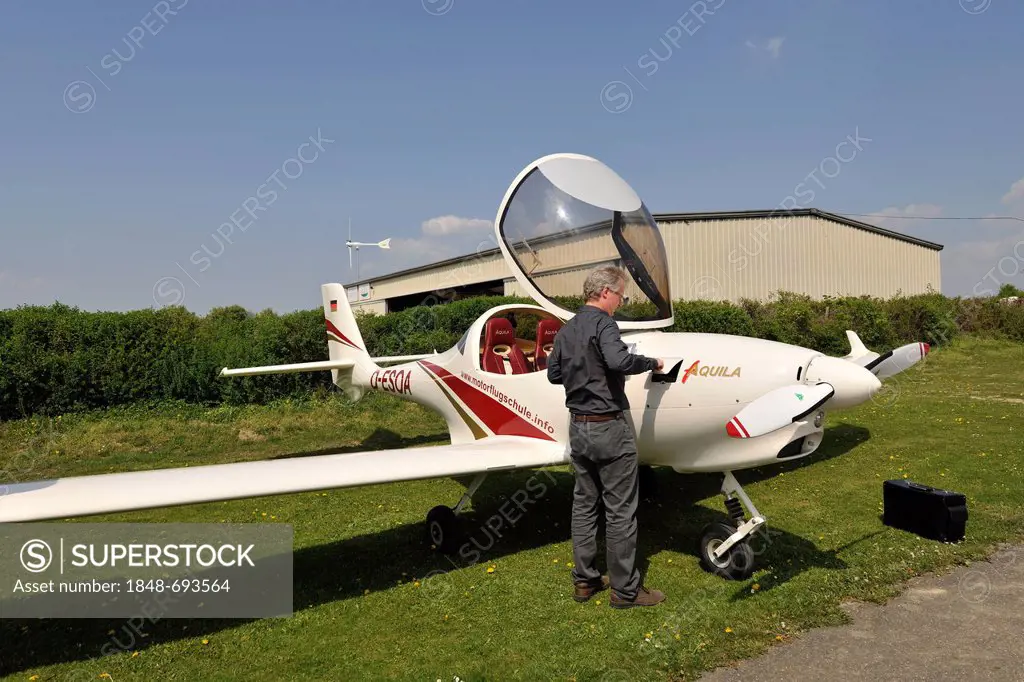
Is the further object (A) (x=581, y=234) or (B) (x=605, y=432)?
(A) (x=581, y=234)

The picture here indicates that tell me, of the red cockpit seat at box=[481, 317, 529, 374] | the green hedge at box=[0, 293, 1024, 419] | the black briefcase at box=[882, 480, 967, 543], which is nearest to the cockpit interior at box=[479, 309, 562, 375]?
the red cockpit seat at box=[481, 317, 529, 374]

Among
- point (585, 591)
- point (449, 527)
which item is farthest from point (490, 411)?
point (585, 591)

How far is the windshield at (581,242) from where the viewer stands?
5.51 metres

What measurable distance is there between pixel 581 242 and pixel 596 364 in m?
1.58

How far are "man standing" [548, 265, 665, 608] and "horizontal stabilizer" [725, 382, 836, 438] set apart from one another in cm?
69

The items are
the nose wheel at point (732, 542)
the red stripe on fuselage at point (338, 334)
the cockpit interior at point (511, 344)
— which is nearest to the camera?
the nose wheel at point (732, 542)

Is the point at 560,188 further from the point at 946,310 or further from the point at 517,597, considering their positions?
the point at 946,310

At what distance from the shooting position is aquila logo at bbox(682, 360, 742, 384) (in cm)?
455

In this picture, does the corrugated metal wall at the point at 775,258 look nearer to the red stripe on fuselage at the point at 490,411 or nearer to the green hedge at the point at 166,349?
the green hedge at the point at 166,349

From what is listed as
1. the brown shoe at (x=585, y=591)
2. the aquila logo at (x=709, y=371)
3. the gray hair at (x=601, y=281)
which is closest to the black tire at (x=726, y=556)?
the brown shoe at (x=585, y=591)

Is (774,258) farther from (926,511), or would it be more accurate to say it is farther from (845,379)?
(845,379)

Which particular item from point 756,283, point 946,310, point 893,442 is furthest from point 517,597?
point 946,310

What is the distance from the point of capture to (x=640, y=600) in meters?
4.38

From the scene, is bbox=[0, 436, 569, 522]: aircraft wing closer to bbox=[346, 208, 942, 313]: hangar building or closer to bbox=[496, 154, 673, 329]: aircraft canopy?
bbox=[496, 154, 673, 329]: aircraft canopy
